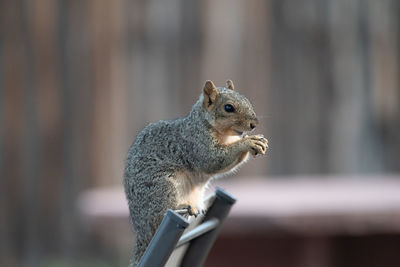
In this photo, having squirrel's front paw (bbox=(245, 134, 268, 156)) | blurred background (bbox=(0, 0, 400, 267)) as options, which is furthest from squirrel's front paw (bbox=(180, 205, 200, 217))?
blurred background (bbox=(0, 0, 400, 267))

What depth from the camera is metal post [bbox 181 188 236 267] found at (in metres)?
1.70

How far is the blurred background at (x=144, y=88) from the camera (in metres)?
4.73

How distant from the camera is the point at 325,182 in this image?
3.92 m

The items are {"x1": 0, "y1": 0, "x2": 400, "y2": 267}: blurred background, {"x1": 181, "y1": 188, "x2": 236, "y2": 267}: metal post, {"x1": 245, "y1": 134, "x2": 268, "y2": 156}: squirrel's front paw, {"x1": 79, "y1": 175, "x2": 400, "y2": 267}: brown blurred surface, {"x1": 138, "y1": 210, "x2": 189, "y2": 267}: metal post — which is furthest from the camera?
{"x1": 0, "y1": 0, "x2": 400, "y2": 267}: blurred background

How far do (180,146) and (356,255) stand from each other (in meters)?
1.38

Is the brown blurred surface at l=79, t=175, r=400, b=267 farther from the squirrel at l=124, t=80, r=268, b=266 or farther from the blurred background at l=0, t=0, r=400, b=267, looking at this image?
the blurred background at l=0, t=0, r=400, b=267

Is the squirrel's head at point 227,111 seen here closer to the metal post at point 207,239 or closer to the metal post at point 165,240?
the metal post at point 207,239

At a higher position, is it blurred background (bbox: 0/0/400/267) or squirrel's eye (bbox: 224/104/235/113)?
blurred background (bbox: 0/0/400/267)

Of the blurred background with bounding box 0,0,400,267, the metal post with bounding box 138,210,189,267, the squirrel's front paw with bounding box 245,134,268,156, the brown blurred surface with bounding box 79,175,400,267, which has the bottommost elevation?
the metal post with bounding box 138,210,189,267

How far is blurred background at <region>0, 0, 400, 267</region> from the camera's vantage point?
473 centimetres

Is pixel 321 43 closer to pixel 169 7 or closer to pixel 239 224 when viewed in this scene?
pixel 169 7

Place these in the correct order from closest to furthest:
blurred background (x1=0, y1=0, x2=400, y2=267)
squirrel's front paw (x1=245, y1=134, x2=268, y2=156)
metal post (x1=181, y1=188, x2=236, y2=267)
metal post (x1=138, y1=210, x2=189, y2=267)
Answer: metal post (x1=138, y1=210, x2=189, y2=267)
metal post (x1=181, y1=188, x2=236, y2=267)
squirrel's front paw (x1=245, y1=134, x2=268, y2=156)
blurred background (x1=0, y1=0, x2=400, y2=267)

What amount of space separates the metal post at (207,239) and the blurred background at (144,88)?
293cm

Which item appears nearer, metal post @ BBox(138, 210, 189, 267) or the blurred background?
metal post @ BBox(138, 210, 189, 267)
